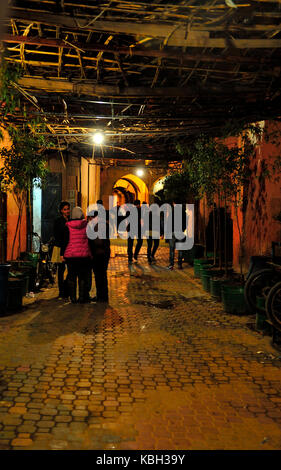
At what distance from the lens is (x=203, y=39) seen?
19.0 ft

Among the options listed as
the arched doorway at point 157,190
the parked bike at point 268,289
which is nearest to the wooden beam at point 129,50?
the parked bike at point 268,289

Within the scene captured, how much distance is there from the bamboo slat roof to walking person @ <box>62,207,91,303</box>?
2219 millimetres

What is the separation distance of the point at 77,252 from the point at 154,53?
4535mm

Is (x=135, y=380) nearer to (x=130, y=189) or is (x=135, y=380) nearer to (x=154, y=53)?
(x=154, y=53)

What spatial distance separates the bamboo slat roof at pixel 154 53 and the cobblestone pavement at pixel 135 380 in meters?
3.94

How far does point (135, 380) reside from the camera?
5.56 meters

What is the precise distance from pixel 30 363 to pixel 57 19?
14.0ft

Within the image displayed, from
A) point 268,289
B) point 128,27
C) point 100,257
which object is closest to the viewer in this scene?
point 128,27

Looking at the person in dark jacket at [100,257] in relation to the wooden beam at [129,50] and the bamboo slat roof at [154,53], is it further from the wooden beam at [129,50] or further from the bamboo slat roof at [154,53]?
the wooden beam at [129,50]

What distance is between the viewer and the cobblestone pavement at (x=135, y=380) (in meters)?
4.14

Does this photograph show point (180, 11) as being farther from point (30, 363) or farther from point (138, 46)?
point (30, 363)

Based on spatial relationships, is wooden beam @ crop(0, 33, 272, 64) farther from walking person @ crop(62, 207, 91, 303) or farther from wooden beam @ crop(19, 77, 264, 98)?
walking person @ crop(62, 207, 91, 303)

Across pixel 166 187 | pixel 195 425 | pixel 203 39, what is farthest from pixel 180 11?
pixel 166 187

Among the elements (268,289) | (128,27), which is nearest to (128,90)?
(128,27)
